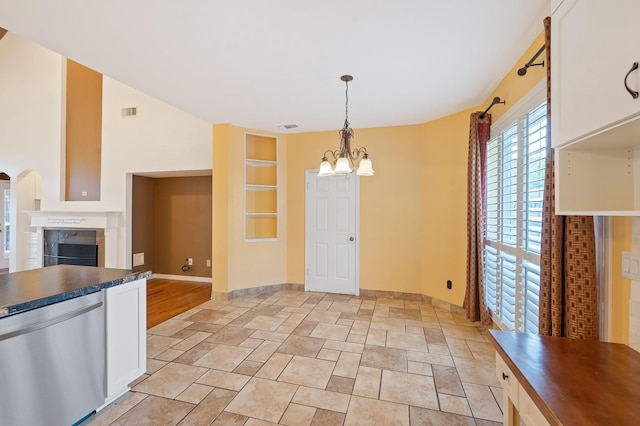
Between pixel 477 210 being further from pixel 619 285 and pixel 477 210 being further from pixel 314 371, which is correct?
pixel 314 371

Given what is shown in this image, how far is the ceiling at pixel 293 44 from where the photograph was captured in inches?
72.8

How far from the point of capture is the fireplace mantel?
5.15 metres

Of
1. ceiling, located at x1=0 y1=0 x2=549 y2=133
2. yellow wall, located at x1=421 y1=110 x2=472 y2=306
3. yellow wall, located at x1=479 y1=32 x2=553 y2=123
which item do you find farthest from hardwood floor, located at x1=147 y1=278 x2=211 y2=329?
yellow wall, located at x1=479 y1=32 x2=553 y2=123

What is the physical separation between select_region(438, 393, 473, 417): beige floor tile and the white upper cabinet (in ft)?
4.99

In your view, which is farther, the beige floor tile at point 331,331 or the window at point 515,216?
the beige floor tile at point 331,331

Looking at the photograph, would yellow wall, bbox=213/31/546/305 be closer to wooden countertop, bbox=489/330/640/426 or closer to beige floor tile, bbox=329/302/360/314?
beige floor tile, bbox=329/302/360/314

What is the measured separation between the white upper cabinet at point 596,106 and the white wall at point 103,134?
4.75 m

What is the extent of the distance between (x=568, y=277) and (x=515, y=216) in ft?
4.00

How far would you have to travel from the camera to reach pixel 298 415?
75.4 inches

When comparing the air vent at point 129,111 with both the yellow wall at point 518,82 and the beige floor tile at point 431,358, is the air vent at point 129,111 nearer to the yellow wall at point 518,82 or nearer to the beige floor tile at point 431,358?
the yellow wall at point 518,82

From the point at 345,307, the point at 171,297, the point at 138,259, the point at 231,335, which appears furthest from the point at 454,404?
the point at 138,259

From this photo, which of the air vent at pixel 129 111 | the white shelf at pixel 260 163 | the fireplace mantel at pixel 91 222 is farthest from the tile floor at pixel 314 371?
the air vent at pixel 129 111

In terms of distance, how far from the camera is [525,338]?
133 cm

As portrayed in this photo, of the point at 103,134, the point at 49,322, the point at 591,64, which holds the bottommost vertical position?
the point at 49,322
